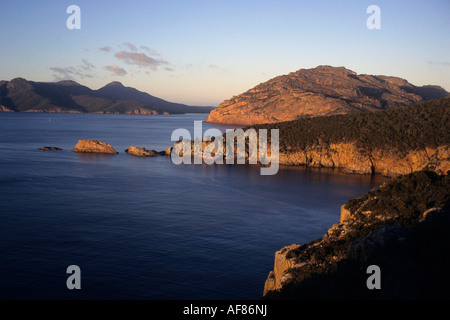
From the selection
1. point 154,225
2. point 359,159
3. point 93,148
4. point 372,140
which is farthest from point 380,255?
point 93,148

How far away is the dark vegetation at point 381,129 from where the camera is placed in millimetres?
66125

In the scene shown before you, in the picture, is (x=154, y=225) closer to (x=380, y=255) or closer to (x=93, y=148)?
(x=380, y=255)

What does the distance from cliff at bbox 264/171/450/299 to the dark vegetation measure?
46754 mm

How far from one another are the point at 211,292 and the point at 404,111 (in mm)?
67733

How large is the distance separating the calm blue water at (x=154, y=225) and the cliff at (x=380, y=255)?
6286 mm

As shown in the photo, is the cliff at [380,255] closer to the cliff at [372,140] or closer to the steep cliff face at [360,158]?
the steep cliff face at [360,158]

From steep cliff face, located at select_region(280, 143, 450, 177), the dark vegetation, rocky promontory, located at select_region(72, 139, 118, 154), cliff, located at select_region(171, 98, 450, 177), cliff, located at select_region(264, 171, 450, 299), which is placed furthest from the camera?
rocky promontory, located at select_region(72, 139, 118, 154)

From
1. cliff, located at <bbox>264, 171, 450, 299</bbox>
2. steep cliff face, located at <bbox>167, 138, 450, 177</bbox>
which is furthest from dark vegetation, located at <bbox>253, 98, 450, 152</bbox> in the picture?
cliff, located at <bbox>264, 171, 450, 299</bbox>

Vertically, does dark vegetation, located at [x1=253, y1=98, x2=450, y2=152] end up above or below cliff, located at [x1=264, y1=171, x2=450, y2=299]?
above

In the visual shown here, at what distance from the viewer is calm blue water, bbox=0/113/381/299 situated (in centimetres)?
2473

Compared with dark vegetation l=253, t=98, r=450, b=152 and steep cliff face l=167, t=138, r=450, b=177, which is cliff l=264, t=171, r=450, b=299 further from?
dark vegetation l=253, t=98, r=450, b=152

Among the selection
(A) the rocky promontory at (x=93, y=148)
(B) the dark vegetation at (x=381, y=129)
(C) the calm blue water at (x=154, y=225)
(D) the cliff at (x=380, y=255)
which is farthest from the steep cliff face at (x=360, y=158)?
(A) the rocky promontory at (x=93, y=148)

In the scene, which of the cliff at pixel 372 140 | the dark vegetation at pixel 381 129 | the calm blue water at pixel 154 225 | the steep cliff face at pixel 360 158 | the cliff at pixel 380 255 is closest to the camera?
the cliff at pixel 380 255

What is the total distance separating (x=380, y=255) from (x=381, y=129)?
61433 mm
